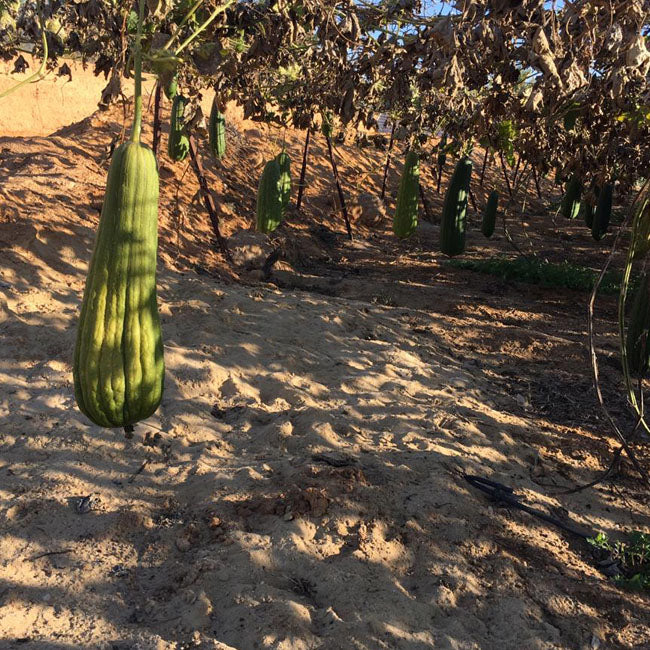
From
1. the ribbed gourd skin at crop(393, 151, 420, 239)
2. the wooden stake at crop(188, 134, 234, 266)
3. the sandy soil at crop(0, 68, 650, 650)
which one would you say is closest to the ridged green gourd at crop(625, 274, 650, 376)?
the sandy soil at crop(0, 68, 650, 650)

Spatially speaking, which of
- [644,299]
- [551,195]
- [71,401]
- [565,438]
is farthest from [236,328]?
[551,195]

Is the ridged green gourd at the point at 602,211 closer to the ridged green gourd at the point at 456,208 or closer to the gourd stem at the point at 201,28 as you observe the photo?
the ridged green gourd at the point at 456,208

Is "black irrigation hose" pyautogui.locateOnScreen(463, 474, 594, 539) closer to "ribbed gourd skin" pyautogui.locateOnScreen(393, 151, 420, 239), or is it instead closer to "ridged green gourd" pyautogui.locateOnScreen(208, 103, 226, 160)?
"ribbed gourd skin" pyautogui.locateOnScreen(393, 151, 420, 239)

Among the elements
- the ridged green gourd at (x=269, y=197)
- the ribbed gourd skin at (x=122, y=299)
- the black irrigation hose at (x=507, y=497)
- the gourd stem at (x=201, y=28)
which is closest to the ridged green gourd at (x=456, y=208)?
the ridged green gourd at (x=269, y=197)

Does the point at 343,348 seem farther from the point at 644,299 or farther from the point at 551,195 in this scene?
the point at 551,195

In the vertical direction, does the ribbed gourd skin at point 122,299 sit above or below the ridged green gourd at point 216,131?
below

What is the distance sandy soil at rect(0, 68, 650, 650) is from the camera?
2980 mm

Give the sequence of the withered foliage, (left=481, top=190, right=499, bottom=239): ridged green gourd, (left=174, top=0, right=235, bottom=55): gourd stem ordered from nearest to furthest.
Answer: (left=174, top=0, right=235, bottom=55): gourd stem → the withered foliage → (left=481, top=190, right=499, bottom=239): ridged green gourd

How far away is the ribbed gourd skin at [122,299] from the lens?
2.12m

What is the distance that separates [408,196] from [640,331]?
121 inches

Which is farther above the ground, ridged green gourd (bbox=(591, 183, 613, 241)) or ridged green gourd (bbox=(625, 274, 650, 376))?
ridged green gourd (bbox=(591, 183, 613, 241))

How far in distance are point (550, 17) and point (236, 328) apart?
4.44 m

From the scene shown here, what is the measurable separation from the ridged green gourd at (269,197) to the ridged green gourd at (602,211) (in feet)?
19.5

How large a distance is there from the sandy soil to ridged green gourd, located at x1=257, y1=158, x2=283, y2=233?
2.86 ft
